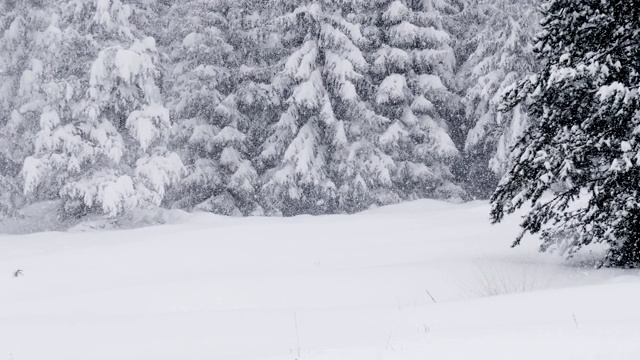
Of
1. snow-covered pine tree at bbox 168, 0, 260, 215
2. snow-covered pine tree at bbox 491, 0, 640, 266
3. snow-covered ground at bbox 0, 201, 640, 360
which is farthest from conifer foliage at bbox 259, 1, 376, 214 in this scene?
snow-covered pine tree at bbox 491, 0, 640, 266

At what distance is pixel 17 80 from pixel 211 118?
25.7 ft

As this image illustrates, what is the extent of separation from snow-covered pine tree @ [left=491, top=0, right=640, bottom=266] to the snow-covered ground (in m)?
0.72

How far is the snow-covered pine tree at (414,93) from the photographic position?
2180 cm

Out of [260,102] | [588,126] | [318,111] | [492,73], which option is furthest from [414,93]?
[588,126]

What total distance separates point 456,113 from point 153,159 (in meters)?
11.4

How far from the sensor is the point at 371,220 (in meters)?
15.5

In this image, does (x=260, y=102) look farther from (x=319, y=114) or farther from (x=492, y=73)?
(x=492, y=73)

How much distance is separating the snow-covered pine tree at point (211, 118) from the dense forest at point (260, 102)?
0.20 feet

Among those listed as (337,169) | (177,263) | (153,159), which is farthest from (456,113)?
(177,263)

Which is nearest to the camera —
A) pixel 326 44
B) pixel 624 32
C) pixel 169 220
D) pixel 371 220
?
pixel 624 32

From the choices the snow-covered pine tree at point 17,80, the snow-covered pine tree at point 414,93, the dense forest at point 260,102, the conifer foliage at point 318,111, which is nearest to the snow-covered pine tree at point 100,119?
the dense forest at point 260,102

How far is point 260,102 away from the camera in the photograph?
22.8 meters

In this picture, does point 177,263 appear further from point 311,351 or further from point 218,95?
point 218,95

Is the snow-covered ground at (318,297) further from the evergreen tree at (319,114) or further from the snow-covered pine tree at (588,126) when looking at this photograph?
the evergreen tree at (319,114)
